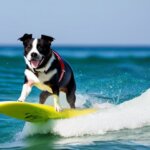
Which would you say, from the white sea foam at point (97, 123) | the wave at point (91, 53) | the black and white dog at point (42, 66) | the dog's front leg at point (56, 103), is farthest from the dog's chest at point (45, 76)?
the wave at point (91, 53)

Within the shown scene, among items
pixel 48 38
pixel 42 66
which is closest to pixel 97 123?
pixel 42 66

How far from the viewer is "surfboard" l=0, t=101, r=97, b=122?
8.85m

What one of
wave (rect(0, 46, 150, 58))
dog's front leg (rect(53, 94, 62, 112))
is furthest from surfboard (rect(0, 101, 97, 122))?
wave (rect(0, 46, 150, 58))

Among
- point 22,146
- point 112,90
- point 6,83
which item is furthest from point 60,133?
point 6,83

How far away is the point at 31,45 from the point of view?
8.70m

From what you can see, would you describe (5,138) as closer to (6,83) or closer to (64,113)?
(64,113)

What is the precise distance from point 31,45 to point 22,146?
1.47 meters

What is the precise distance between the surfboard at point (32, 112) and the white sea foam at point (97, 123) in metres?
0.13

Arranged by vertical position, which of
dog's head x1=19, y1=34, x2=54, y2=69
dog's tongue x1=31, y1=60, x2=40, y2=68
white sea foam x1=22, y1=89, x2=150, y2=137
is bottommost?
white sea foam x1=22, y1=89, x2=150, y2=137

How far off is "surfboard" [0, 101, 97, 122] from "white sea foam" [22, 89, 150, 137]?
0.13 m

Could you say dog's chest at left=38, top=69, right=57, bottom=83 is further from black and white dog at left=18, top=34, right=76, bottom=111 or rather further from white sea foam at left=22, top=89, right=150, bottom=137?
white sea foam at left=22, top=89, right=150, bottom=137

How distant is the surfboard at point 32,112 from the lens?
885 centimetres

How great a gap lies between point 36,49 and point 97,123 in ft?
5.58

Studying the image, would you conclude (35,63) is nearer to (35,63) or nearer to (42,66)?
(35,63)
